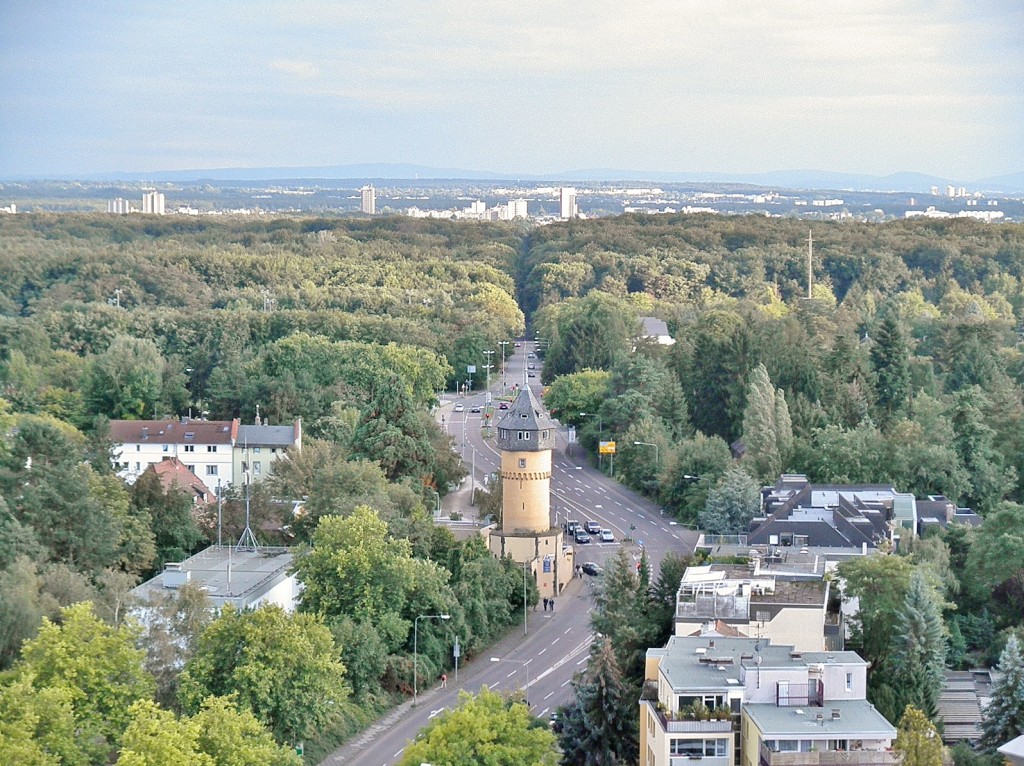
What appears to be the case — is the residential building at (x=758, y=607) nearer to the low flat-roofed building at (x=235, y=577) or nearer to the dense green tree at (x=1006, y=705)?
the dense green tree at (x=1006, y=705)

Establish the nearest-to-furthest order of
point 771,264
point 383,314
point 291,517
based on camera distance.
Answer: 1. point 291,517
2. point 383,314
3. point 771,264

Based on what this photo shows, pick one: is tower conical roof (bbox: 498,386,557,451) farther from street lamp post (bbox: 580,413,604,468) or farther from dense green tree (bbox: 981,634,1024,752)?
street lamp post (bbox: 580,413,604,468)

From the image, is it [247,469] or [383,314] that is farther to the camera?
[383,314]

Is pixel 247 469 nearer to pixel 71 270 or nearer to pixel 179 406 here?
pixel 179 406

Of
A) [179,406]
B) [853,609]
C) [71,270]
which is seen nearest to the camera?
[853,609]

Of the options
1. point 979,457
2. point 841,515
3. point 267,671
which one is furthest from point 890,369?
point 267,671

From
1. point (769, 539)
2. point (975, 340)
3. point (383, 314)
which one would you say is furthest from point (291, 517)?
point (383, 314)

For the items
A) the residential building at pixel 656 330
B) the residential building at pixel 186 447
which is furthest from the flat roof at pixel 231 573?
the residential building at pixel 656 330
